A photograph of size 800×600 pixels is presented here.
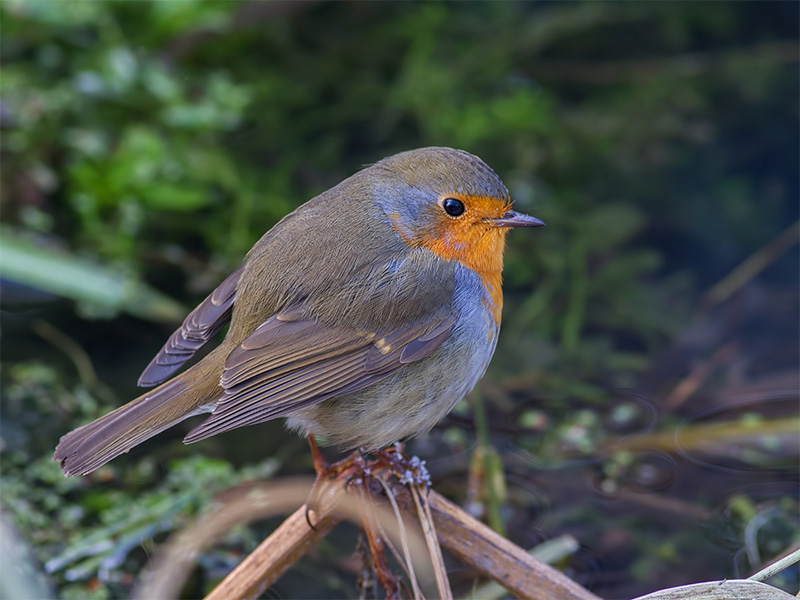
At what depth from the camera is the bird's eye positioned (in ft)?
8.56

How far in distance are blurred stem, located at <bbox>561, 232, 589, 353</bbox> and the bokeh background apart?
0.01 meters

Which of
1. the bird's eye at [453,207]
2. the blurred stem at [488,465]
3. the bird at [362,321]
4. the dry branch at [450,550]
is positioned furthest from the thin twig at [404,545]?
the bird's eye at [453,207]

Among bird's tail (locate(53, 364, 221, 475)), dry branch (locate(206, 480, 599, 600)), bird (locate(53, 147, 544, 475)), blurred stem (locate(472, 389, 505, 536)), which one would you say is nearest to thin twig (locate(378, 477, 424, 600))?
dry branch (locate(206, 480, 599, 600))

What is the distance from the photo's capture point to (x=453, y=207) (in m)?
2.62

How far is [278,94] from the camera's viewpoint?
4898 millimetres

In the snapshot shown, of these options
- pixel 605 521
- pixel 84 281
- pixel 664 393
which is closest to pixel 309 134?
pixel 84 281

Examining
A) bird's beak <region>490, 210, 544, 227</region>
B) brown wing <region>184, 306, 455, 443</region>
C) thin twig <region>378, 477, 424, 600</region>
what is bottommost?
thin twig <region>378, 477, 424, 600</region>

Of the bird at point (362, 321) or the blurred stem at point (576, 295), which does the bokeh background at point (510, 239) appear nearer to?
the blurred stem at point (576, 295)

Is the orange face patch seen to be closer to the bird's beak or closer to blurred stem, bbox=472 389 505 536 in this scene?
the bird's beak

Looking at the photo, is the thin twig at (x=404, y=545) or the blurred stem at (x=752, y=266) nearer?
the thin twig at (x=404, y=545)

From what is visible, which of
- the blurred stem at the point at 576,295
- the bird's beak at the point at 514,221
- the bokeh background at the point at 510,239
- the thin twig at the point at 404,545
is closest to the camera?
the thin twig at the point at 404,545

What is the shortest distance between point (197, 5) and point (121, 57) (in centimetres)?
46

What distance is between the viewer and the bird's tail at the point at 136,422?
238 cm

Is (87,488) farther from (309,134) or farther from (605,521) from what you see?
(309,134)
